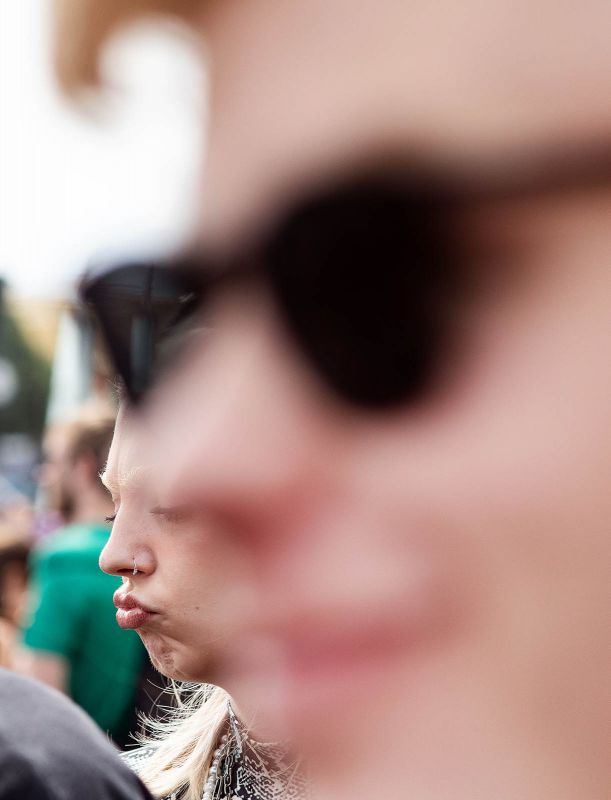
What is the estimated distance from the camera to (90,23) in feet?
1.60

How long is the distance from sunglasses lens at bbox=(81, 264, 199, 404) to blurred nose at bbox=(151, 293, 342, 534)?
50mm

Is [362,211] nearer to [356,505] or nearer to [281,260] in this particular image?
[281,260]

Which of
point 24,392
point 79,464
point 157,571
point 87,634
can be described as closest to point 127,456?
point 157,571

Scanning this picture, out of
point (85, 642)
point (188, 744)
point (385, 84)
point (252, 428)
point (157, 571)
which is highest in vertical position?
point (385, 84)

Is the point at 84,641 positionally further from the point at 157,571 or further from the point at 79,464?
the point at 157,571

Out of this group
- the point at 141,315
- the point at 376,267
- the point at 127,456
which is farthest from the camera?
the point at 127,456

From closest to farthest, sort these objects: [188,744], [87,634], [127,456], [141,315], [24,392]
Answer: [141,315]
[127,456]
[188,744]
[87,634]
[24,392]

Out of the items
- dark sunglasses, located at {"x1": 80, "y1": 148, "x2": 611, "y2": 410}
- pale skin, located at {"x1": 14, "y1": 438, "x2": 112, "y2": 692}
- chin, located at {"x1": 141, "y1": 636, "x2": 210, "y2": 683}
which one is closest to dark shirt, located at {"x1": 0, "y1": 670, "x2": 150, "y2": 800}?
chin, located at {"x1": 141, "y1": 636, "x2": 210, "y2": 683}

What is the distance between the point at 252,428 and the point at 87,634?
208 centimetres

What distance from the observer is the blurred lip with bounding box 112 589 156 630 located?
0.88 metres

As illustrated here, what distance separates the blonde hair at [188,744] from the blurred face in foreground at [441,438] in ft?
2.29

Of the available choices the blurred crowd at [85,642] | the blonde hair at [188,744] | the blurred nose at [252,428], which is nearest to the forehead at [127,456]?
the blurred nose at [252,428]

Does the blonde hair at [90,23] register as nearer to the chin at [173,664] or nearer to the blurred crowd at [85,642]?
the chin at [173,664]

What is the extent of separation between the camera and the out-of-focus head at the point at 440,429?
0.44 m
